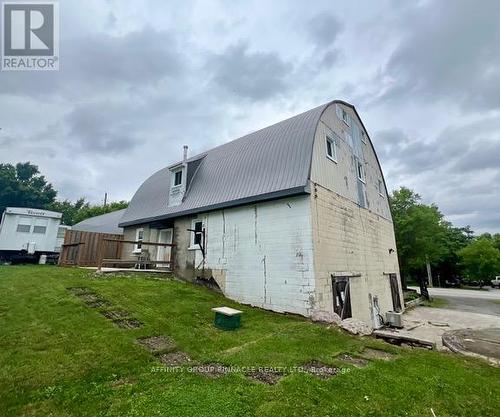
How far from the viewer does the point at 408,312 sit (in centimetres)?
1845

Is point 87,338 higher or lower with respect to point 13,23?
lower

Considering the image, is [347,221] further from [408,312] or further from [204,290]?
[408,312]

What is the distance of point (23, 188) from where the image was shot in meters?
37.2

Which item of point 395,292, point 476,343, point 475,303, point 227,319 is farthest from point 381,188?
point 475,303

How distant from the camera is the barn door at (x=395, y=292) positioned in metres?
16.6

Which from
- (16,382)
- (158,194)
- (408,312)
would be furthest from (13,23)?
(408,312)

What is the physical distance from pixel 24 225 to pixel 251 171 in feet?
64.4

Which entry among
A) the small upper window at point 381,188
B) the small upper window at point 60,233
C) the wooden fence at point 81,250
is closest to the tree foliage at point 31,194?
the small upper window at point 60,233

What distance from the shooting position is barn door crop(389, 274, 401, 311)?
1664 cm

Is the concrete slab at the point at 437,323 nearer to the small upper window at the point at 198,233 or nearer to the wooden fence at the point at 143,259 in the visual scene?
the small upper window at the point at 198,233

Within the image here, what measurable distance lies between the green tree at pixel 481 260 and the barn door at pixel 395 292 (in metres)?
35.3

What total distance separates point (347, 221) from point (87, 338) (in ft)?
34.4

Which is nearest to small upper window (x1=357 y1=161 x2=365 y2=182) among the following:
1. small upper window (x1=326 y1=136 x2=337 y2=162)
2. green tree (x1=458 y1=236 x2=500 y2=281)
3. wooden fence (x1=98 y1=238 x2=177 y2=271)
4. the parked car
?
small upper window (x1=326 y1=136 x2=337 y2=162)

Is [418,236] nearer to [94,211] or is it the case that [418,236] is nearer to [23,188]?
[94,211]
